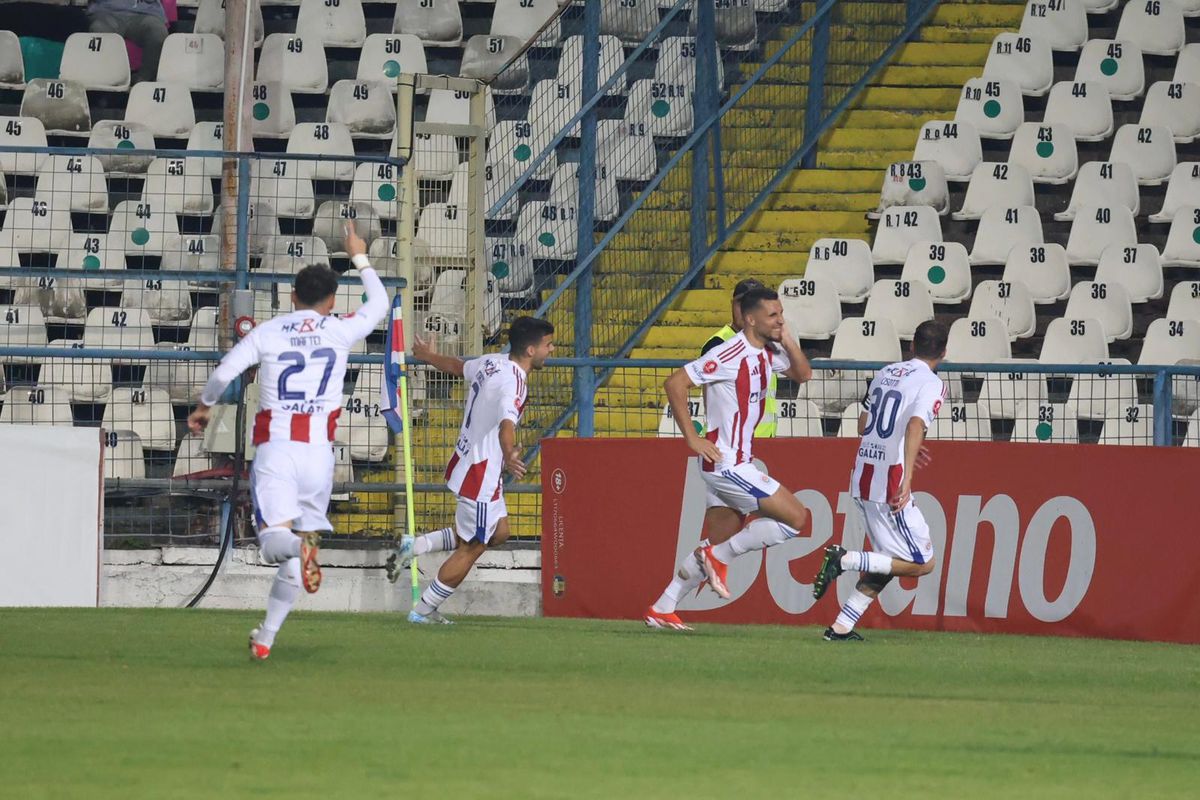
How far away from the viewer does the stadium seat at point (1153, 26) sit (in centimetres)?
1880

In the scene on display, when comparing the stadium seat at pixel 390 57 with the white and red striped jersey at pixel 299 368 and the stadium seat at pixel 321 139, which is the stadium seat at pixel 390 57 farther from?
the white and red striped jersey at pixel 299 368

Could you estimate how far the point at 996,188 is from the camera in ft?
57.8

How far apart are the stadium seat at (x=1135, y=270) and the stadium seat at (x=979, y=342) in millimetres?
1372

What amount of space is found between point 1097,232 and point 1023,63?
7.84 ft

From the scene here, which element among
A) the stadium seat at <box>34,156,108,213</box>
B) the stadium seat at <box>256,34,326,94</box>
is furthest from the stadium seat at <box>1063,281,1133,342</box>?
the stadium seat at <box>34,156,108,213</box>

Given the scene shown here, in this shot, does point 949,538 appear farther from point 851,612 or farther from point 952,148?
point 952,148

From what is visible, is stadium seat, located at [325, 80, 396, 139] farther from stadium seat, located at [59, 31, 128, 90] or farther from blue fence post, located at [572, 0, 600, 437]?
blue fence post, located at [572, 0, 600, 437]

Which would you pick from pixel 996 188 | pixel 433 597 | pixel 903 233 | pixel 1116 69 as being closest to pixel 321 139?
pixel 903 233

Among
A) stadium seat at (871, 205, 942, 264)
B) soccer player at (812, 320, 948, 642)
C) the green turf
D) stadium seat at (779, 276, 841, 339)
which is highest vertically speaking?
stadium seat at (871, 205, 942, 264)

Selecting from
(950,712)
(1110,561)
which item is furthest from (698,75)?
(950,712)

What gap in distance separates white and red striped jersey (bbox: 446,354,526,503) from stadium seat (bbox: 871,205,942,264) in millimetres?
5937

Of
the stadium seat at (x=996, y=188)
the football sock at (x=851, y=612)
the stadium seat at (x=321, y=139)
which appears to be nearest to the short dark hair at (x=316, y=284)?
the football sock at (x=851, y=612)

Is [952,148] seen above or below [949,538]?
above

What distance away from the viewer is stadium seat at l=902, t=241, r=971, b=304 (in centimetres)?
1688
